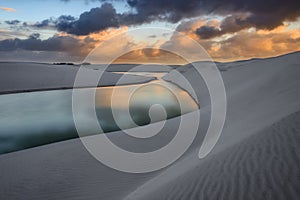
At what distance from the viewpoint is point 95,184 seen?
5.86 meters

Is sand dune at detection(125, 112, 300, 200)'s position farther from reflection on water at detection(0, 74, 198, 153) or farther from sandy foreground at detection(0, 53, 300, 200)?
reflection on water at detection(0, 74, 198, 153)

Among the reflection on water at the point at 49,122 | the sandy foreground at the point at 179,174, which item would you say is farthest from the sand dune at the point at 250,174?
the reflection on water at the point at 49,122

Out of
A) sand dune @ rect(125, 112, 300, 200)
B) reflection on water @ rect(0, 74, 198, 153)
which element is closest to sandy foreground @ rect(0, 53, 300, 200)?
sand dune @ rect(125, 112, 300, 200)

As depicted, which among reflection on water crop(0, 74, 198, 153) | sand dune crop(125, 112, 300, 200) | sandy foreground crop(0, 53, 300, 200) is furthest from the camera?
reflection on water crop(0, 74, 198, 153)

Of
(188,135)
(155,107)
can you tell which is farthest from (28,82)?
(188,135)

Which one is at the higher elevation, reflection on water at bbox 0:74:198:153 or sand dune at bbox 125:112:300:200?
sand dune at bbox 125:112:300:200

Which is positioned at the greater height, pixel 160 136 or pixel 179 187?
pixel 179 187

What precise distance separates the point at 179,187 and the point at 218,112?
10.2 m

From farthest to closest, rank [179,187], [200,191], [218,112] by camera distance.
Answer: [218,112], [179,187], [200,191]

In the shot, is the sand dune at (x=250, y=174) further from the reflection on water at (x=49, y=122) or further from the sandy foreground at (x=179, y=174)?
the reflection on water at (x=49, y=122)

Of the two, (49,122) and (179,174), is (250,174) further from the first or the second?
(49,122)

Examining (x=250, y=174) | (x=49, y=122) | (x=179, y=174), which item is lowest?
(x=49, y=122)

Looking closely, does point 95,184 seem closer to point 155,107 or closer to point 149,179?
point 149,179

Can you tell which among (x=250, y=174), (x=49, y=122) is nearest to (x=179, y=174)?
(x=250, y=174)
